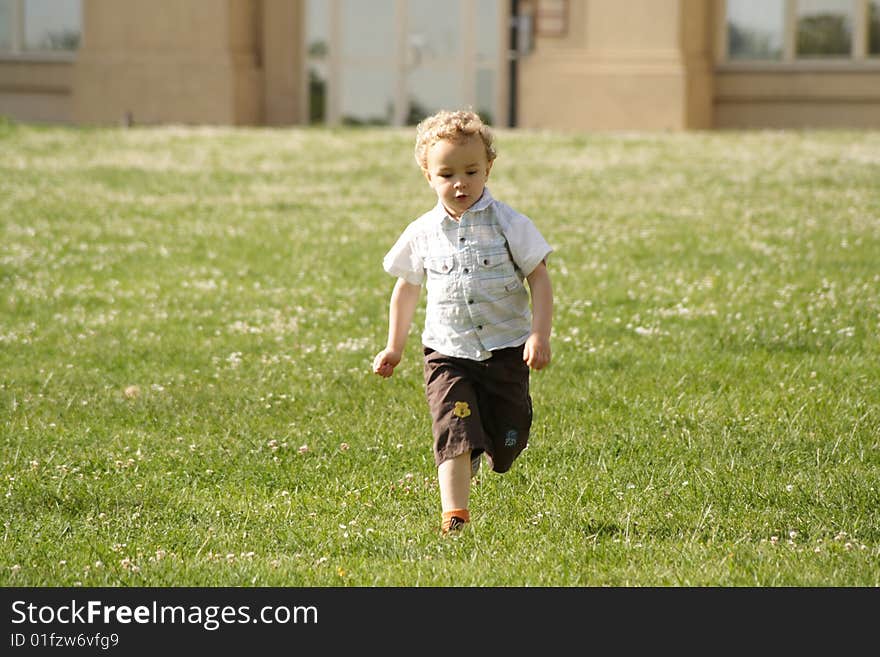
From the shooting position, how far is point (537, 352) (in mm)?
4918

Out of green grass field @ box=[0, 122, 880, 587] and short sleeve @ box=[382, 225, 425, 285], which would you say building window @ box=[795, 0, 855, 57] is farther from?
short sleeve @ box=[382, 225, 425, 285]

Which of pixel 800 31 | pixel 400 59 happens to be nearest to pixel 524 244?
pixel 800 31

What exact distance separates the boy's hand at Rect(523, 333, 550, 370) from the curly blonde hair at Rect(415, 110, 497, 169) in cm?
69

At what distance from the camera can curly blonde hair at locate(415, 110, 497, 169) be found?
4.99 m

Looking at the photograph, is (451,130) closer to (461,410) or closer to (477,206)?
(477,206)

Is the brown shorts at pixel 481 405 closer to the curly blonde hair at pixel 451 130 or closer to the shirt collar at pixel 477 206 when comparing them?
the shirt collar at pixel 477 206

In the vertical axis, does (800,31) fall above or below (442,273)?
above

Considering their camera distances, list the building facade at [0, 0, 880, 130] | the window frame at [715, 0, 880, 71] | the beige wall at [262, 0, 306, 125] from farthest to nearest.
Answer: the beige wall at [262, 0, 306, 125] → the window frame at [715, 0, 880, 71] → the building facade at [0, 0, 880, 130]

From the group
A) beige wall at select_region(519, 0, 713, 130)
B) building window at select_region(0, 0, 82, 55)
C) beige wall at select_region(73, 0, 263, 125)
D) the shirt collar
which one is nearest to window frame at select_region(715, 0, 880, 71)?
beige wall at select_region(519, 0, 713, 130)

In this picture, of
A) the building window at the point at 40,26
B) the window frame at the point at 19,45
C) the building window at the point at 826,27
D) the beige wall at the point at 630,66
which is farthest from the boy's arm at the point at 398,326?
the window frame at the point at 19,45

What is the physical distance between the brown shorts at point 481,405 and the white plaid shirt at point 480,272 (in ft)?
0.18

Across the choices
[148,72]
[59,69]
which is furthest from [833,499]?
[59,69]

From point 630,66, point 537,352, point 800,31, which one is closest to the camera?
point 537,352

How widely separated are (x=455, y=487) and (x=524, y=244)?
912mm
